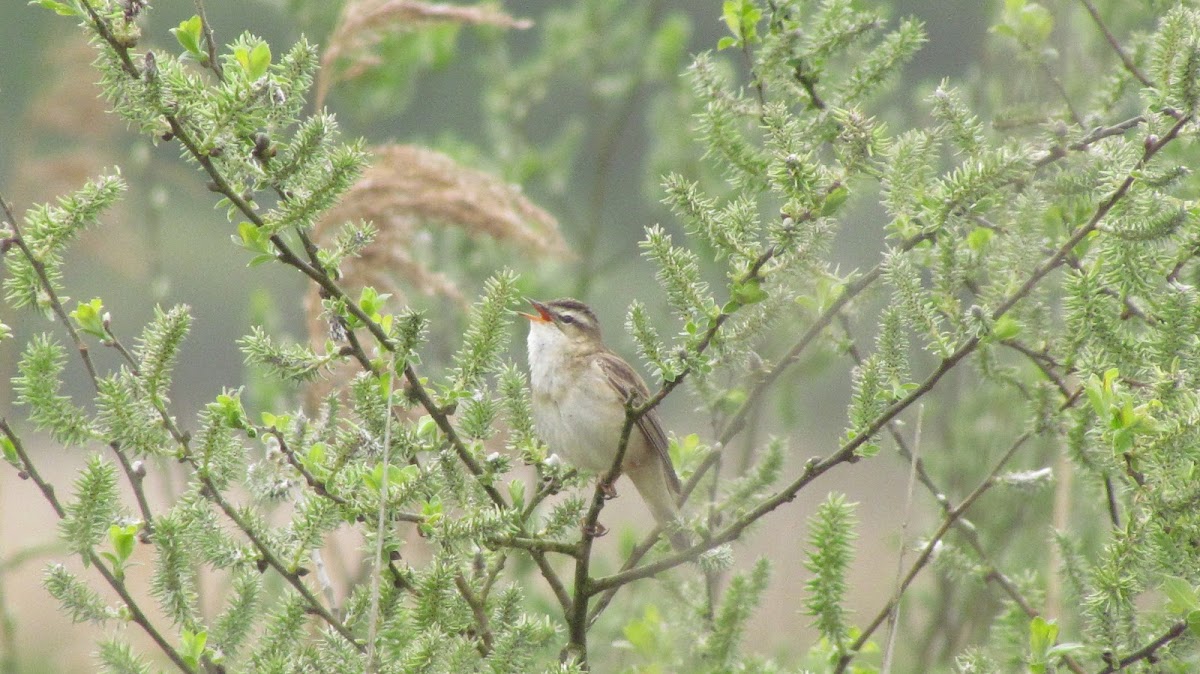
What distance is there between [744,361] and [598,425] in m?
1.71

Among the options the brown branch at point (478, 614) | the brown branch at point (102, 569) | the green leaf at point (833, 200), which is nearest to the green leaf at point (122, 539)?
the brown branch at point (102, 569)

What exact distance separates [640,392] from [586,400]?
19 centimetres

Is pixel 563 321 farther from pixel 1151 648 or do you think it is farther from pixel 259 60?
pixel 1151 648

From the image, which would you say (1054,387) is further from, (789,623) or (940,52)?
(940,52)

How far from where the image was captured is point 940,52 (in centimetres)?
1153

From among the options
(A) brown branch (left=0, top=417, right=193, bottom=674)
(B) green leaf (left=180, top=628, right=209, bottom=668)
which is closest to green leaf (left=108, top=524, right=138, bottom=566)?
(A) brown branch (left=0, top=417, right=193, bottom=674)

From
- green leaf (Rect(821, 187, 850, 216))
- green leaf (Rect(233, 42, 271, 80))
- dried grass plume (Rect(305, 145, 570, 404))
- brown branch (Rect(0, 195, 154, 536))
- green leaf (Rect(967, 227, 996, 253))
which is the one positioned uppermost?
dried grass plume (Rect(305, 145, 570, 404))

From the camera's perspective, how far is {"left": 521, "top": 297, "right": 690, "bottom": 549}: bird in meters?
4.00

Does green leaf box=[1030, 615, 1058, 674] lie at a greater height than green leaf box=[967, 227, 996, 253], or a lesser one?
lesser

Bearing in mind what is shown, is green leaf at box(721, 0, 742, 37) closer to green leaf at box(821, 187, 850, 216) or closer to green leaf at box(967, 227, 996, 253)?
green leaf at box(967, 227, 996, 253)

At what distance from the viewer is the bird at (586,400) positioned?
400 cm

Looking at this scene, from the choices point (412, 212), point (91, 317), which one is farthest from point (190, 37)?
point (412, 212)

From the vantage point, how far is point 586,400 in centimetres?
412

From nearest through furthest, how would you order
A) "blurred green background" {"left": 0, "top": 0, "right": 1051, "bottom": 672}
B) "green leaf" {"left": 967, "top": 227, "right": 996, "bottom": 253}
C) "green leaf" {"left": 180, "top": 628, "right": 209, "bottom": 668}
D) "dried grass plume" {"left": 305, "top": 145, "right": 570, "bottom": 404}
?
"green leaf" {"left": 180, "top": 628, "right": 209, "bottom": 668}, "green leaf" {"left": 967, "top": 227, "right": 996, "bottom": 253}, "dried grass plume" {"left": 305, "top": 145, "right": 570, "bottom": 404}, "blurred green background" {"left": 0, "top": 0, "right": 1051, "bottom": 672}
